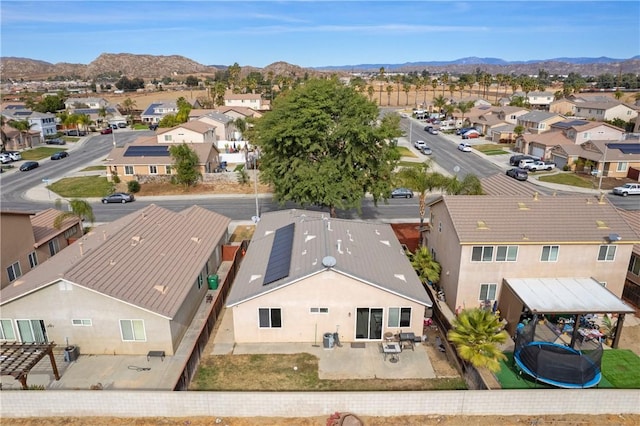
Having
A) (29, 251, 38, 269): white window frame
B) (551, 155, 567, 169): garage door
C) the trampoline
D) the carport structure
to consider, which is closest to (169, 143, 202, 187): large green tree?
(29, 251, 38, 269): white window frame

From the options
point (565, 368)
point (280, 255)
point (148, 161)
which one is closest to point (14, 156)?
point (148, 161)

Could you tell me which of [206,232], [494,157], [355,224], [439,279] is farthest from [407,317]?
[494,157]

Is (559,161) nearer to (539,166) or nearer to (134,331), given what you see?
(539,166)

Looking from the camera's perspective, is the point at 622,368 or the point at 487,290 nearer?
the point at 622,368

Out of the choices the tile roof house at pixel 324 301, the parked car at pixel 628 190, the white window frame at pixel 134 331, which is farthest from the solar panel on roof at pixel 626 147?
the white window frame at pixel 134 331

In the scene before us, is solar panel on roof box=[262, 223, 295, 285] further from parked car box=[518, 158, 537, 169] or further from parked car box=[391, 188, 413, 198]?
parked car box=[518, 158, 537, 169]

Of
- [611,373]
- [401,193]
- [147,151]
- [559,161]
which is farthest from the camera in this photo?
[559,161]

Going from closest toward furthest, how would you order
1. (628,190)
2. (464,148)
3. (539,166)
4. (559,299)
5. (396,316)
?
(396,316) → (559,299) → (628,190) → (539,166) → (464,148)
